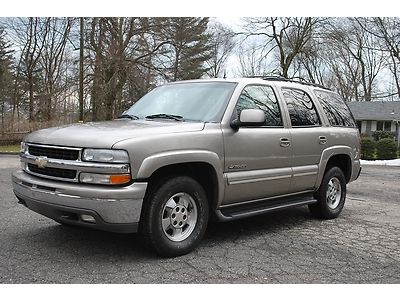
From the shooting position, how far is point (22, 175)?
14.3ft

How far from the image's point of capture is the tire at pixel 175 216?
13.1 ft

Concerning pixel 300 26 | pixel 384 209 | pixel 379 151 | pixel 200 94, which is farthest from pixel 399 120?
pixel 200 94

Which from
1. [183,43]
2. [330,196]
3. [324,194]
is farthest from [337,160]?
[183,43]

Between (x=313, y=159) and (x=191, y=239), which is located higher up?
(x=313, y=159)

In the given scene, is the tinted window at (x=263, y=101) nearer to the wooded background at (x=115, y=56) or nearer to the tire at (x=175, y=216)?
the tire at (x=175, y=216)

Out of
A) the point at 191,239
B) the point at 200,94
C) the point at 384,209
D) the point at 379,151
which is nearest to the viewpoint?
the point at 191,239

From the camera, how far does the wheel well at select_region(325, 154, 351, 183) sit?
247 inches

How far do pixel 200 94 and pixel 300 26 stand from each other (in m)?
30.5

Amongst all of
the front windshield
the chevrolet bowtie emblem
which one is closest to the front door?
the front windshield

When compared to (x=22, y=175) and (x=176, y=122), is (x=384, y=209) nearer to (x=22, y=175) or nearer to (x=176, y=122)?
(x=176, y=122)

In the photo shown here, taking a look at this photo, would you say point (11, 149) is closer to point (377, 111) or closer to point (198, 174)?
point (198, 174)

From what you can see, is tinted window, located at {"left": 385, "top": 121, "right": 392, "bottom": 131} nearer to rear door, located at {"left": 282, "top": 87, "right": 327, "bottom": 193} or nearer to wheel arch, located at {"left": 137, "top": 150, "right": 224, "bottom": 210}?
rear door, located at {"left": 282, "top": 87, "right": 327, "bottom": 193}

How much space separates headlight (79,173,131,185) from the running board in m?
1.29

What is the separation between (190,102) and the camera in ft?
16.3
